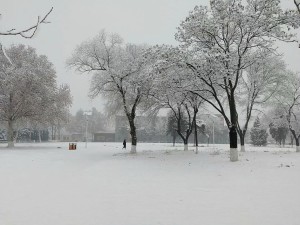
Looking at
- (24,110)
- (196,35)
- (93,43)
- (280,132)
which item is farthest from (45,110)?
(280,132)

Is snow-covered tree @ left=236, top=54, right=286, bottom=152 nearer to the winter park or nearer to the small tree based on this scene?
the winter park

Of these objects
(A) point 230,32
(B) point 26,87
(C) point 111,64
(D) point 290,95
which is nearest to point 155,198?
(A) point 230,32

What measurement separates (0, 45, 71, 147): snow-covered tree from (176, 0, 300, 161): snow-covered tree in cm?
2484

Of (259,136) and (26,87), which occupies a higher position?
(26,87)

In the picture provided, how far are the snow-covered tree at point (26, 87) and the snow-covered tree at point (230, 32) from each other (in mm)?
24840

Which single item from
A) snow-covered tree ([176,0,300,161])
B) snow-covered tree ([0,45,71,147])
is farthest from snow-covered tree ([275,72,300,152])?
snow-covered tree ([0,45,71,147])

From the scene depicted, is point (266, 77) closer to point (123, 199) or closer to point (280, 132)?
point (123, 199)

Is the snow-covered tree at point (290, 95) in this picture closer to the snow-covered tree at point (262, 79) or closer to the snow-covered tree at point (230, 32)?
the snow-covered tree at point (262, 79)

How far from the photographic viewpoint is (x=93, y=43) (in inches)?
1335

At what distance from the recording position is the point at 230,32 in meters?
23.1

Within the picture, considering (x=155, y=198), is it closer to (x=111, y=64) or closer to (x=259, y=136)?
(x=111, y=64)

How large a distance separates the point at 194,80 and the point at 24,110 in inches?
1054

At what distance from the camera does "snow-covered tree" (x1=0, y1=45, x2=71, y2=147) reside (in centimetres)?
4044

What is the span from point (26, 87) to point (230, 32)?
28.2 m
